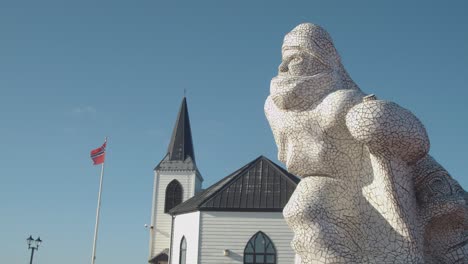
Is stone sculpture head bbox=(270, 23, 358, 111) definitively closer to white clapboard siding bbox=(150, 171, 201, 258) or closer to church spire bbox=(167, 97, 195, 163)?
white clapboard siding bbox=(150, 171, 201, 258)

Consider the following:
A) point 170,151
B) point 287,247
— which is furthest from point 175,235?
point 170,151

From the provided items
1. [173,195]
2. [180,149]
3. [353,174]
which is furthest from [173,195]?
[353,174]

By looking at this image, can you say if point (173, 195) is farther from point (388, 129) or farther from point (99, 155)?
point (388, 129)

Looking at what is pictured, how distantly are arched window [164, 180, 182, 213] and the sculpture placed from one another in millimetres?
39693

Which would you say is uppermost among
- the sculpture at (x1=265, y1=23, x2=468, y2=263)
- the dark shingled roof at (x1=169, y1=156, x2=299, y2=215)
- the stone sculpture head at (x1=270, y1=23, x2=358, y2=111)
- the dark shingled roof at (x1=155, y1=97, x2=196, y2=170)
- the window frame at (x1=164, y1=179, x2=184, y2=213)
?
the dark shingled roof at (x1=155, y1=97, x2=196, y2=170)

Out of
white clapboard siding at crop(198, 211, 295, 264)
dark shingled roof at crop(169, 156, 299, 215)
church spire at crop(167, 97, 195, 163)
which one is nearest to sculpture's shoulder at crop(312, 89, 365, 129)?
white clapboard siding at crop(198, 211, 295, 264)

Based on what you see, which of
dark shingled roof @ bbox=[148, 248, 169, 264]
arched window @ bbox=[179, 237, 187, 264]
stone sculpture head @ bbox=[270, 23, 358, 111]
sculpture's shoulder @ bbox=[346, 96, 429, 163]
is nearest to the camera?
sculpture's shoulder @ bbox=[346, 96, 429, 163]

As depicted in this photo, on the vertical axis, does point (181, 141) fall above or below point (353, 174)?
above

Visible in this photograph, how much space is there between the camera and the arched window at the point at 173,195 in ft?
150

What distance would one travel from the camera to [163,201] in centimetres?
4562

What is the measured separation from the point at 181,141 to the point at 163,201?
20.3 ft

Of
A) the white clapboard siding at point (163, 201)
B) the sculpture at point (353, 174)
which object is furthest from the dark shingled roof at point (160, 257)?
the sculpture at point (353, 174)

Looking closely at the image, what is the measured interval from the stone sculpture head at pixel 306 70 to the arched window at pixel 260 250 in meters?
18.4

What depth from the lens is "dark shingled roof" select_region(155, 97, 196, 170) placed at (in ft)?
154
